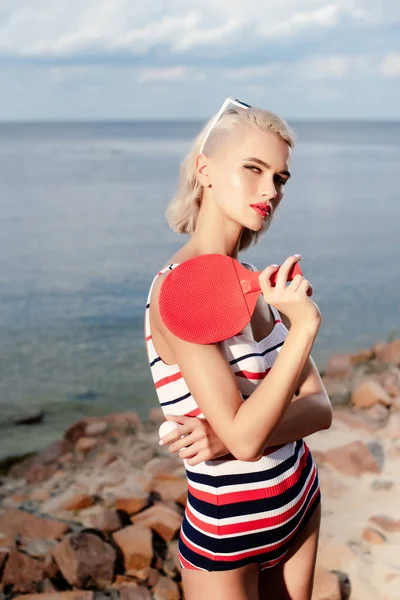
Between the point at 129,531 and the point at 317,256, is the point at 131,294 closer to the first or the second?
the point at 317,256

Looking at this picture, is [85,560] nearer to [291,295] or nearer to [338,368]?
[291,295]

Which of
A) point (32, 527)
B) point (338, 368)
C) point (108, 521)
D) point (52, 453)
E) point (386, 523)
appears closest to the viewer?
point (386, 523)

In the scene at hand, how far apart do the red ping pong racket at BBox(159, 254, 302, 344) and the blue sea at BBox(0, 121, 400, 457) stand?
869 mm

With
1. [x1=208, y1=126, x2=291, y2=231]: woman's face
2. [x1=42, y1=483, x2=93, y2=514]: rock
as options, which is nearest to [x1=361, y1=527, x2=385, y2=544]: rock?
[x1=42, y1=483, x2=93, y2=514]: rock

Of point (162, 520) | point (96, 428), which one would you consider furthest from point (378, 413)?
point (162, 520)

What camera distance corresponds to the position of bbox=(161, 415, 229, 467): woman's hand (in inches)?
60.6

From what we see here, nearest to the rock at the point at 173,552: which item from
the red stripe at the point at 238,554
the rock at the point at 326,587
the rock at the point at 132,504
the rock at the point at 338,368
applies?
the rock at the point at 132,504

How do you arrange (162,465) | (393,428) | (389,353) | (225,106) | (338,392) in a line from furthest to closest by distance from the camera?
(389,353), (338,392), (393,428), (162,465), (225,106)

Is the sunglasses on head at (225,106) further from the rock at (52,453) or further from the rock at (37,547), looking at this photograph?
the rock at (52,453)

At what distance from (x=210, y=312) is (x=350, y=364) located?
5291 millimetres

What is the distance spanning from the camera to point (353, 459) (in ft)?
13.1

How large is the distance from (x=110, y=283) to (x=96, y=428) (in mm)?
4713

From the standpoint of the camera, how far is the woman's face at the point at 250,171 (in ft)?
5.38

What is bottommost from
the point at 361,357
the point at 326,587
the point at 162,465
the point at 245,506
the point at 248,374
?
the point at 361,357
